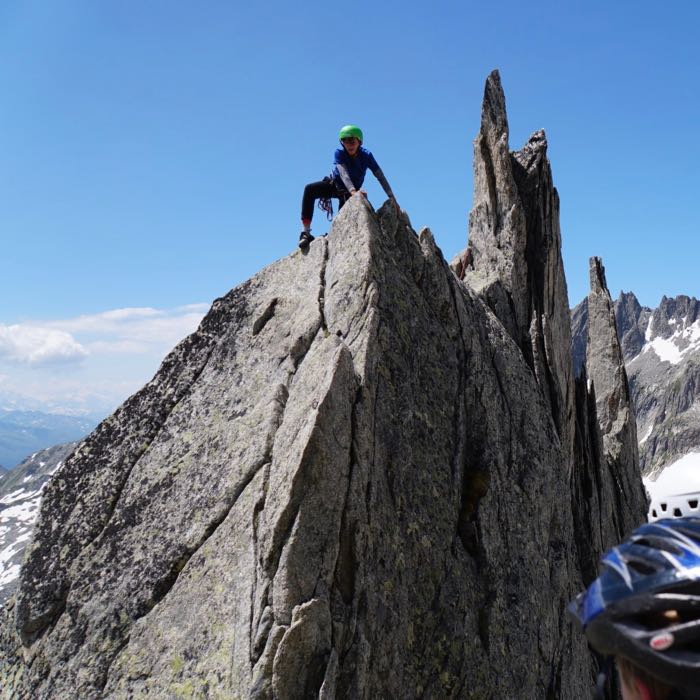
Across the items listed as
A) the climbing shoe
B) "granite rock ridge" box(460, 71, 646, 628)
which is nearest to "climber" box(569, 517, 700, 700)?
the climbing shoe

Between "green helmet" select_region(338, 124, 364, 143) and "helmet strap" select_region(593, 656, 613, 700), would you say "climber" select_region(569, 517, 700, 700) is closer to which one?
"helmet strap" select_region(593, 656, 613, 700)

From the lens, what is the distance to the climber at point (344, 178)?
65.6 feet

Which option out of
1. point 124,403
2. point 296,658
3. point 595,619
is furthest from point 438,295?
point 595,619

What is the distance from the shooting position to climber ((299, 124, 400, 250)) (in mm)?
20000

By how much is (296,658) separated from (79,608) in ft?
20.6

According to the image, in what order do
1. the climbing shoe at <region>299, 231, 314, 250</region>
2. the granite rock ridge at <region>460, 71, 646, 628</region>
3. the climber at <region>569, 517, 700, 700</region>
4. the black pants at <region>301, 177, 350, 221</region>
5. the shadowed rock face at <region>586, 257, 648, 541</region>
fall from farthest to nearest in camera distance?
1. the shadowed rock face at <region>586, 257, 648, 541</region>
2. the granite rock ridge at <region>460, 71, 646, 628</region>
3. the black pants at <region>301, 177, 350, 221</region>
4. the climbing shoe at <region>299, 231, 314, 250</region>
5. the climber at <region>569, 517, 700, 700</region>

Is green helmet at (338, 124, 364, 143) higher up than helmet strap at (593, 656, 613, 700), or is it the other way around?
green helmet at (338, 124, 364, 143)

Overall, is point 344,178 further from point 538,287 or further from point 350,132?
point 538,287

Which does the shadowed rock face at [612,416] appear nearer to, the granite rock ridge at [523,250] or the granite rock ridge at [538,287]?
the granite rock ridge at [538,287]

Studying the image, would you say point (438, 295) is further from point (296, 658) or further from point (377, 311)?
point (296, 658)

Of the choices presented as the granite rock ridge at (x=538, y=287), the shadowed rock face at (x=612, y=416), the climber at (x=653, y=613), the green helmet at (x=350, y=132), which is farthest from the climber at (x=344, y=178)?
the shadowed rock face at (x=612, y=416)

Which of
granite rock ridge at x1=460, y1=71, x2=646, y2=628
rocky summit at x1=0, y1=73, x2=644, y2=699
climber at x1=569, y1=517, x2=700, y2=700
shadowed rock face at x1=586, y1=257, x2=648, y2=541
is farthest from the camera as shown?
shadowed rock face at x1=586, y1=257, x2=648, y2=541

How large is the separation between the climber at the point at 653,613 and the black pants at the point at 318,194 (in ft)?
55.2

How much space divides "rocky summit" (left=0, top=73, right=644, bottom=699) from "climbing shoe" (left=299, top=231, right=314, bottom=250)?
0.32 meters
